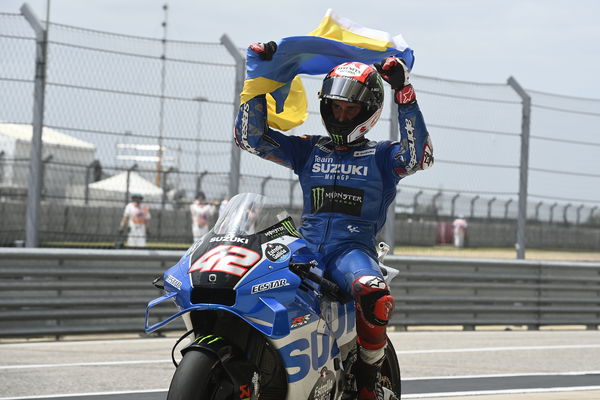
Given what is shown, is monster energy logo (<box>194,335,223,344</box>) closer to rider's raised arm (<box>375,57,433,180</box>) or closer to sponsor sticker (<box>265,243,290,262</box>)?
sponsor sticker (<box>265,243,290,262</box>)

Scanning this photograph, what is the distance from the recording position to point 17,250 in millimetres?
10727

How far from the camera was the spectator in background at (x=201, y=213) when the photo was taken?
494 inches

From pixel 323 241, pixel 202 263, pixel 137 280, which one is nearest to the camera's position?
pixel 202 263

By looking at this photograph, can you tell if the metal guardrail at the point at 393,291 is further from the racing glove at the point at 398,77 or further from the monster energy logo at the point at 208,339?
the monster energy logo at the point at 208,339

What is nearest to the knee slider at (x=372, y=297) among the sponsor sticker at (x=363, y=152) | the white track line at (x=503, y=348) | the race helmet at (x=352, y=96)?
the sponsor sticker at (x=363, y=152)

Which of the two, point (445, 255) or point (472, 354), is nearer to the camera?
point (472, 354)

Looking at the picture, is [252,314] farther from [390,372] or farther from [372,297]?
[390,372]

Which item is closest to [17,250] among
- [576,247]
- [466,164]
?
[466,164]

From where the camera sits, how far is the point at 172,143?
463 inches


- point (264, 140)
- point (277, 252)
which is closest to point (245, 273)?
point (277, 252)

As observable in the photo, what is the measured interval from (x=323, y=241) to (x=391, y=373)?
0.92m

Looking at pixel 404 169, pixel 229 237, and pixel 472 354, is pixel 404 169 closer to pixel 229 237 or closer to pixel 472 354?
pixel 229 237

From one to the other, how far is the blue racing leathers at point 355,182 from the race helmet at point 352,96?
0.12 m

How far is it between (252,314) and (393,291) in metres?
8.33
